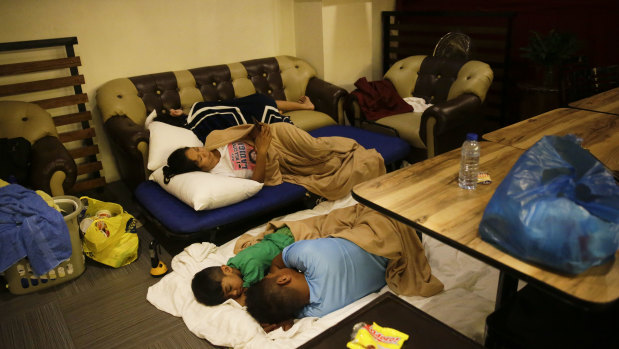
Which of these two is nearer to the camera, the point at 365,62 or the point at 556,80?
the point at 556,80

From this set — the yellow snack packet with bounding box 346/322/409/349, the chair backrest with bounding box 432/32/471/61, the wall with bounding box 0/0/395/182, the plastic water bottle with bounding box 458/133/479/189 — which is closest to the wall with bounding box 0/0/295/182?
the wall with bounding box 0/0/395/182

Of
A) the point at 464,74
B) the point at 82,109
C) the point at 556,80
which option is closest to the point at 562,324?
the point at 464,74

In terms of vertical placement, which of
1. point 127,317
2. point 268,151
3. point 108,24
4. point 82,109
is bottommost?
point 127,317

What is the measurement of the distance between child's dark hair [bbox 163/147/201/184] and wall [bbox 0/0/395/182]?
128 cm

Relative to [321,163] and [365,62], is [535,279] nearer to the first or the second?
[321,163]

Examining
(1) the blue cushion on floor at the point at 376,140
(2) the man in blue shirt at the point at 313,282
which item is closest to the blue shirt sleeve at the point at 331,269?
(2) the man in blue shirt at the point at 313,282

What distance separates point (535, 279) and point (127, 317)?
Answer: 1.94 metres

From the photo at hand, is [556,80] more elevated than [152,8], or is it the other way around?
[152,8]

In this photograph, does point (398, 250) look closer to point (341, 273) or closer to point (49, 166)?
point (341, 273)

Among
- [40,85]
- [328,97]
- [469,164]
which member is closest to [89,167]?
[40,85]

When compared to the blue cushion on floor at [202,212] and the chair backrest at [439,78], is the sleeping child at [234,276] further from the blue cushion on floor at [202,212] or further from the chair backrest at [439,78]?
the chair backrest at [439,78]

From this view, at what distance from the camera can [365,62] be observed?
4.83m

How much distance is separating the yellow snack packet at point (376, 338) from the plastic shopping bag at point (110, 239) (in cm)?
172

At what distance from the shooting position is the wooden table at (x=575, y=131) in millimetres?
2057
